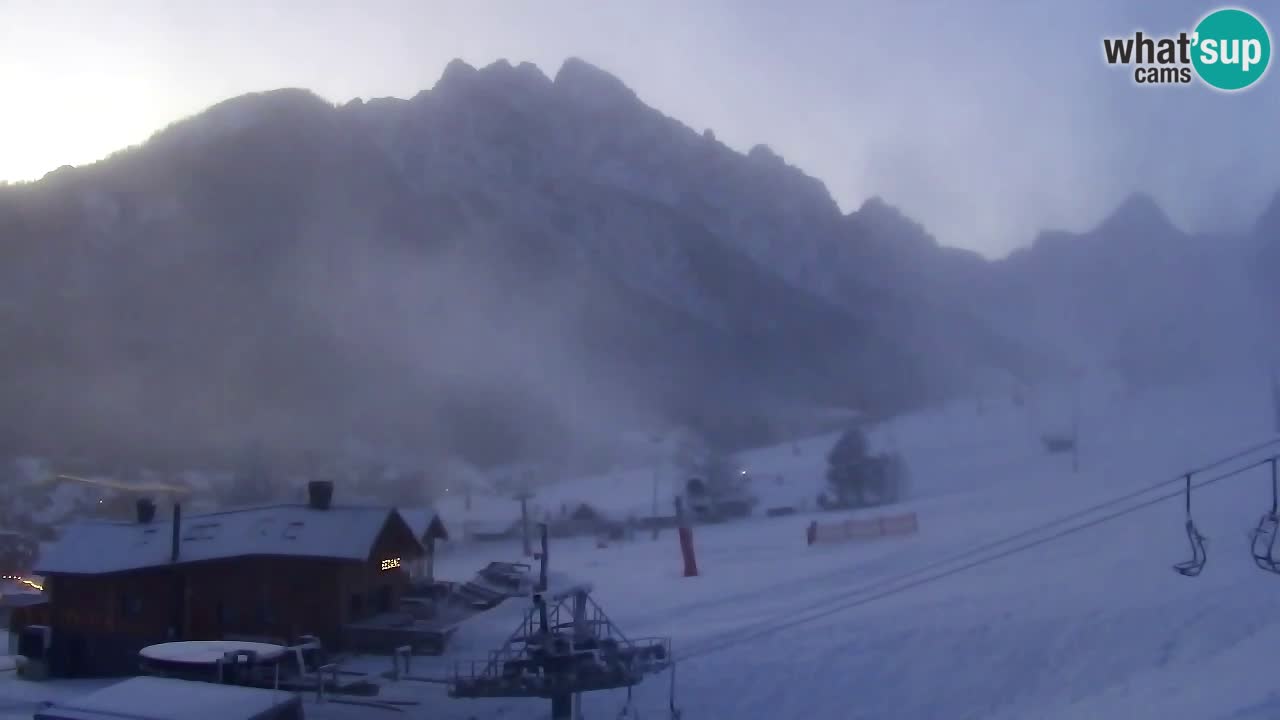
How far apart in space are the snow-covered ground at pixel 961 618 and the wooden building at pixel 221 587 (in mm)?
2581

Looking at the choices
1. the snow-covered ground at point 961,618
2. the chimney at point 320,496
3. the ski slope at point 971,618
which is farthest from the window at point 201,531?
the ski slope at point 971,618

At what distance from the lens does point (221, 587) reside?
85.3 ft

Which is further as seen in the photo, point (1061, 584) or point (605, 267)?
point (605, 267)

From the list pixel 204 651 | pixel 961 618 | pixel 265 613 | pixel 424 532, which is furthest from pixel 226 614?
pixel 961 618

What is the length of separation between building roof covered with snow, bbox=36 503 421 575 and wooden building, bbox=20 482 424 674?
4 cm

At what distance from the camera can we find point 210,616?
25.9 meters

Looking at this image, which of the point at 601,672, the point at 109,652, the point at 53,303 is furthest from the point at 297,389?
the point at 601,672

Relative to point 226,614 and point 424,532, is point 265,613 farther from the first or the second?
point 424,532

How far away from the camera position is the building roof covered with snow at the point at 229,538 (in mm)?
25688

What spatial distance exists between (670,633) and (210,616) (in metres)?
11.5

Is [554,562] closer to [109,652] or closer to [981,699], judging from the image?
[109,652]

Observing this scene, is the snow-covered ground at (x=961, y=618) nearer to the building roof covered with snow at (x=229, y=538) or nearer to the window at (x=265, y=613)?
the building roof covered with snow at (x=229, y=538)

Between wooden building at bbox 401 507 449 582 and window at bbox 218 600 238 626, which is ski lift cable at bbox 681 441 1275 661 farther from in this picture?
window at bbox 218 600 238 626

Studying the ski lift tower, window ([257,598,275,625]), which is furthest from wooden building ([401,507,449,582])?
the ski lift tower
